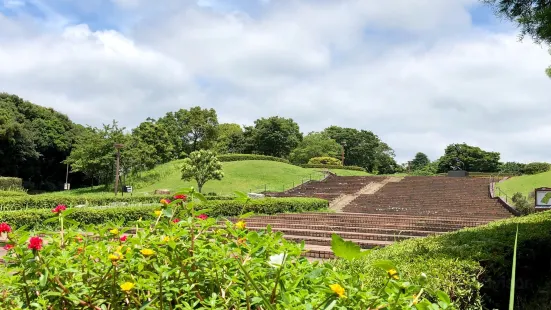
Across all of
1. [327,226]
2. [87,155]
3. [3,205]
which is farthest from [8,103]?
[327,226]

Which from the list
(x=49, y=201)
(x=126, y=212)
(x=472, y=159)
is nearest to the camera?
(x=126, y=212)

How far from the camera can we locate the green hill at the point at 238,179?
94.5 feet

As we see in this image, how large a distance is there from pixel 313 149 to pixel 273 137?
5.20 metres

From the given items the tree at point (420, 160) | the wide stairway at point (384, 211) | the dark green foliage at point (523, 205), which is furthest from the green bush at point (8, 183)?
the tree at point (420, 160)

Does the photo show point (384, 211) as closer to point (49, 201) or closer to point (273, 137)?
point (49, 201)

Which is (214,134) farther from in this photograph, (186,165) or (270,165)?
(186,165)

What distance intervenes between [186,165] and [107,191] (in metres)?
9.55

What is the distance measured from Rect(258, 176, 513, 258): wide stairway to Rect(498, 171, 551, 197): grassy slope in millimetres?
1003

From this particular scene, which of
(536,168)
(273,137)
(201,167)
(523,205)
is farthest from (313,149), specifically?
(523,205)

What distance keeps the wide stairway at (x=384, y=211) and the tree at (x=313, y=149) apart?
737 inches

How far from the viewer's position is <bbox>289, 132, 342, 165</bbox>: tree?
49.8m

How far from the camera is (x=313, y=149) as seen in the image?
49.6m

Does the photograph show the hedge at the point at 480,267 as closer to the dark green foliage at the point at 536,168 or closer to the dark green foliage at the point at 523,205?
the dark green foliage at the point at 523,205

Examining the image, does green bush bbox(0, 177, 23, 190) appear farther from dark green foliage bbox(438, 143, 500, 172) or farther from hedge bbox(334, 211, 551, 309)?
dark green foliage bbox(438, 143, 500, 172)
